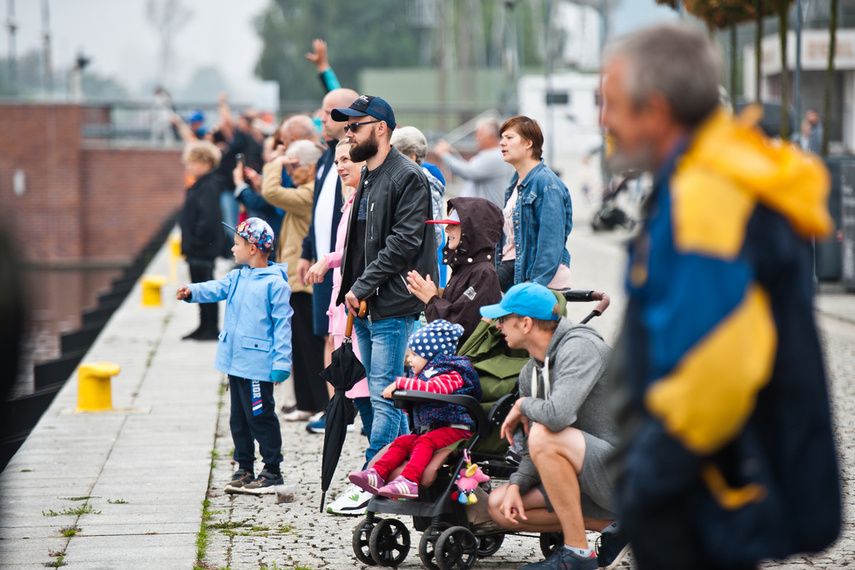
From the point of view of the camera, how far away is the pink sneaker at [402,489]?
465 centimetres

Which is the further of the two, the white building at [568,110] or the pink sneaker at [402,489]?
the white building at [568,110]

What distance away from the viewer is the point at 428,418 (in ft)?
16.1

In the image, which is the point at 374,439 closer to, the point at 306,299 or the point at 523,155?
the point at 523,155

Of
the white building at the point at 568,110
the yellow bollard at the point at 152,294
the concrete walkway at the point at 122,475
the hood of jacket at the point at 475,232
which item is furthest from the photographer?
the white building at the point at 568,110

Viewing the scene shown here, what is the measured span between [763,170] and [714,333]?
34 centimetres

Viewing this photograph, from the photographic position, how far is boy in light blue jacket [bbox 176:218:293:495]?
19.0ft

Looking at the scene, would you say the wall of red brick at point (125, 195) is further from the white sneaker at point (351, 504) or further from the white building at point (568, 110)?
the white sneaker at point (351, 504)

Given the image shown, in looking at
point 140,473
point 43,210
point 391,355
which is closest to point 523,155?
point 391,355

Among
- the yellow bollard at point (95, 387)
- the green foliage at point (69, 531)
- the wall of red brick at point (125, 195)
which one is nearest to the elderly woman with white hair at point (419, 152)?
the green foliage at point (69, 531)

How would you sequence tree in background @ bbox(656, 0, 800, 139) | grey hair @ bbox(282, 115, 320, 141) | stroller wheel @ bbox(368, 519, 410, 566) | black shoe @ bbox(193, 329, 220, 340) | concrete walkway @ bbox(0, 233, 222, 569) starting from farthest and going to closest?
tree in background @ bbox(656, 0, 800, 139) → black shoe @ bbox(193, 329, 220, 340) → grey hair @ bbox(282, 115, 320, 141) → concrete walkway @ bbox(0, 233, 222, 569) → stroller wheel @ bbox(368, 519, 410, 566)

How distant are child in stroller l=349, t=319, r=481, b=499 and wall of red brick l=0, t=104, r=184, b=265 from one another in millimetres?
32084

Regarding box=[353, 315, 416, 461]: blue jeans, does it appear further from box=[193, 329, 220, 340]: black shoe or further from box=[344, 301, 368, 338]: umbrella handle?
box=[193, 329, 220, 340]: black shoe

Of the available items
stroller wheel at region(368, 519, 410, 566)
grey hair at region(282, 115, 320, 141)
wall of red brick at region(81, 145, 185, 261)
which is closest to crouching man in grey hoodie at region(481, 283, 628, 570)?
stroller wheel at region(368, 519, 410, 566)

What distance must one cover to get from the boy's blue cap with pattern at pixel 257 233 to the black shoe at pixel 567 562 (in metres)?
2.39
